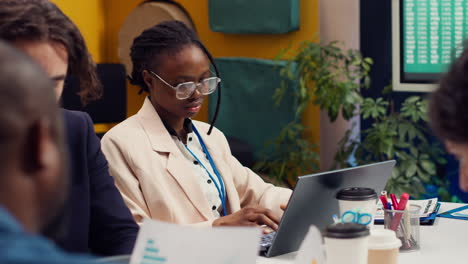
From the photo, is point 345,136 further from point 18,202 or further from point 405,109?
point 18,202

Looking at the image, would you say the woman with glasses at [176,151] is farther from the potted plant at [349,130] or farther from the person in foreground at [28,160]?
the potted plant at [349,130]

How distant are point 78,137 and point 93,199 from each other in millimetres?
166

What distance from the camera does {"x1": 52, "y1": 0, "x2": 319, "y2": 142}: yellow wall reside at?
4.42m

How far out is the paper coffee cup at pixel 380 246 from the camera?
156 centimetres

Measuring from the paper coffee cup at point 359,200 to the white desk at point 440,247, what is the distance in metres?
0.18

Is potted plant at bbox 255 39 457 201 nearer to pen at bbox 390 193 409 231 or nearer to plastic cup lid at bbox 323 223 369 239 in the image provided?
pen at bbox 390 193 409 231

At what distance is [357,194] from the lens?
5.63ft

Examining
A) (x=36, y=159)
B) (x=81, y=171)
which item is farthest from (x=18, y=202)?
(x=81, y=171)

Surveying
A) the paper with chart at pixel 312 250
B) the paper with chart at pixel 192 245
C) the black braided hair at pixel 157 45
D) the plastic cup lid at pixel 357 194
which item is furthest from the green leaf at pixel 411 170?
the paper with chart at pixel 192 245

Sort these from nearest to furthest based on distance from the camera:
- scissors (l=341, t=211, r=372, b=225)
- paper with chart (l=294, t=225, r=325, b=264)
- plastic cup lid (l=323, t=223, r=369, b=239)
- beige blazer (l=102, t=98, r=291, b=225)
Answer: paper with chart (l=294, t=225, r=325, b=264) → plastic cup lid (l=323, t=223, r=369, b=239) → scissors (l=341, t=211, r=372, b=225) → beige blazer (l=102, t=98, r=291, b=225)

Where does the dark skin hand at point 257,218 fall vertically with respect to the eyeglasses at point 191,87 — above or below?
below

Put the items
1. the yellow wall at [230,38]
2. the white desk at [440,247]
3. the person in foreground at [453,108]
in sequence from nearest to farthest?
the person in foreground at [453,108]
the white desk at [440,247]
the yellow wall at [230,38]

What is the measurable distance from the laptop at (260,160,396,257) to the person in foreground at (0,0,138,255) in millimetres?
378

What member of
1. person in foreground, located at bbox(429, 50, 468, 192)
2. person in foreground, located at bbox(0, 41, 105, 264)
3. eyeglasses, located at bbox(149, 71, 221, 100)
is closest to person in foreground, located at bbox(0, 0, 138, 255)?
eyeglasses, located at bbox(149, 71, 221, 100)
